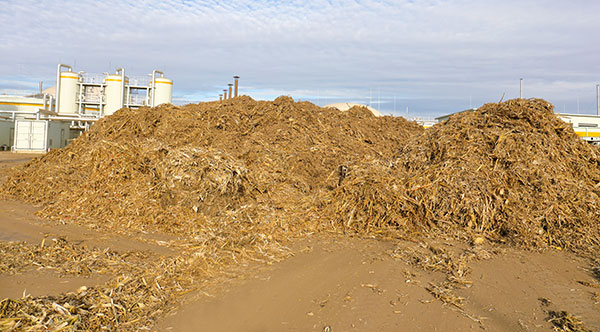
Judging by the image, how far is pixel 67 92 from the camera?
102 feet

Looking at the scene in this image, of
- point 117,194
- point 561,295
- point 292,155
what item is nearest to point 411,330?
point 561,295

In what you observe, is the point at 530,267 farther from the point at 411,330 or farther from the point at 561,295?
the point at 411,330

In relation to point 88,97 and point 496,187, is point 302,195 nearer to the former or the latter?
point 496,187

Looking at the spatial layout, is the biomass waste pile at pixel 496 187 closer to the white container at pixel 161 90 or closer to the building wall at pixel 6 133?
the building wall at pixel 6 133

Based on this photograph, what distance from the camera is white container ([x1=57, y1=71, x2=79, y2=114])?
30.8m

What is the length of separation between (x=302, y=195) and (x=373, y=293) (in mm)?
3708

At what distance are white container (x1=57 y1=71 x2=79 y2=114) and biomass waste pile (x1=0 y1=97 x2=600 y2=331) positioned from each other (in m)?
25.2

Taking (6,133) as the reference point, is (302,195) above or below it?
below

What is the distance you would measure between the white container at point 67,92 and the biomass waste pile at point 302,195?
82.7ft

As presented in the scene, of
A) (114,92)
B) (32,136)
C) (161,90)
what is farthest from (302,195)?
(114,92)

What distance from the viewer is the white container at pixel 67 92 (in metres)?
30.8

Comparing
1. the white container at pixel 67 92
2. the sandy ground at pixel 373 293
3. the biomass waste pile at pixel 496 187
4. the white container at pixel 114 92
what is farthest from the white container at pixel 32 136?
the biomass waste pile at pixel 496 187

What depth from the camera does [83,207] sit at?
22.4ft

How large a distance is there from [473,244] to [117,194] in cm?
574
